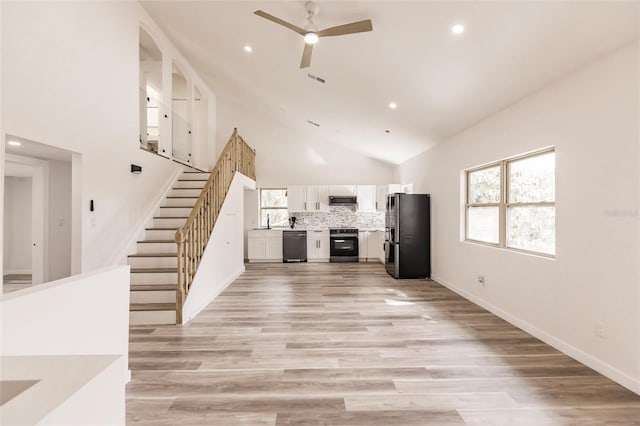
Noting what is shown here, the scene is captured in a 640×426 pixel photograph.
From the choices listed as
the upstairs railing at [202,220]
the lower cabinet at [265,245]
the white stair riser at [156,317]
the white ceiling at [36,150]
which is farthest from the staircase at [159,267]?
the lower cabinet at [265,245]

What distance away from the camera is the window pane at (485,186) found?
13.9 ft

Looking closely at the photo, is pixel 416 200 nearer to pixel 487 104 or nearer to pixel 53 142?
pixel 487 104

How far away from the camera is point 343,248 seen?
8.45 metres

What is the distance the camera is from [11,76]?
2699mm

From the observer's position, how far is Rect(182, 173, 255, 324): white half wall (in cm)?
414

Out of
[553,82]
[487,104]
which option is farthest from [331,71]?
[553,82]

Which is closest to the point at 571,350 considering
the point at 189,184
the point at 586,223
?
the point at 586,223

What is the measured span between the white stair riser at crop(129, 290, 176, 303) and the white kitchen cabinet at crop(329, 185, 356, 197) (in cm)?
557

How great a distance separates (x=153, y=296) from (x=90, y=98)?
2561 mm

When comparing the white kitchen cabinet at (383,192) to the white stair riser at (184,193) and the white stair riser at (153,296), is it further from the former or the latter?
the white stair riser at (153,296)

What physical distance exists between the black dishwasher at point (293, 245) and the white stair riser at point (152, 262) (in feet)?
13.5

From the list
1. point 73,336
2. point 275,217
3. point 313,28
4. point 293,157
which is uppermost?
point 313,28

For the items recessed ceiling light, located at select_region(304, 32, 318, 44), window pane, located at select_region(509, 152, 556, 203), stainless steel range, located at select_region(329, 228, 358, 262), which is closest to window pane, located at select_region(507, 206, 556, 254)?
window pane, located at select_region(509, 152, 556, 203)

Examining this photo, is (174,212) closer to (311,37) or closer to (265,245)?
(265,245)
